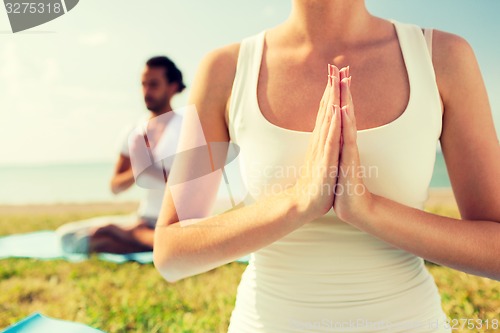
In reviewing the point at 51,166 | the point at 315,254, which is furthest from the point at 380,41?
the point at 51,166

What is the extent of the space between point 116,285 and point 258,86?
9.31 ft

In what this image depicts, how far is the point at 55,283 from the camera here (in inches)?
155

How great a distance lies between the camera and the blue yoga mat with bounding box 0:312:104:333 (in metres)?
1.77

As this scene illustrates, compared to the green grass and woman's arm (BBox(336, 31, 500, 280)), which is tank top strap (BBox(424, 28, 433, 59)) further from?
the green grass

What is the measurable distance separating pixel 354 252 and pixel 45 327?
121 cm

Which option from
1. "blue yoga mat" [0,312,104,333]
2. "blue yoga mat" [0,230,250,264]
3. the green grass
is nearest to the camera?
"blue yoga mat" [0,312,104,333]

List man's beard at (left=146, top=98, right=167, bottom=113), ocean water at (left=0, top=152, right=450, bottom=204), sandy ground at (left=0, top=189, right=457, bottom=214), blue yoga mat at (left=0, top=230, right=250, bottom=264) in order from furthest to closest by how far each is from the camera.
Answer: ocean water at (left=0, top=152, right=450, bottom=204)
sandy ground at (left=0, top=189, right=457, bottom=214)
man's beard at (left=146, top=98, right=167, bottom=113)
blue yoga mat at (left=0, top=230, right=250, bottom=264)

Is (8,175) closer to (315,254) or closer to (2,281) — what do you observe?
(2,281)

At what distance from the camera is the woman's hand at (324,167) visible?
1.09m

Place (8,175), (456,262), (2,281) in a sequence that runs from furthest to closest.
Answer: (8,175) < (2,281) < (456,262)

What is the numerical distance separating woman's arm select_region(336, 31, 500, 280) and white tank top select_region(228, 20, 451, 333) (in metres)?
0.04

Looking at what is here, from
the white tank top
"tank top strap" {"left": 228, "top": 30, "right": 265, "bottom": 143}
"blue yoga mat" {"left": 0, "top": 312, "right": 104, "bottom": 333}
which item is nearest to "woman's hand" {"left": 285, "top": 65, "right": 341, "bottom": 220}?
the white tank top

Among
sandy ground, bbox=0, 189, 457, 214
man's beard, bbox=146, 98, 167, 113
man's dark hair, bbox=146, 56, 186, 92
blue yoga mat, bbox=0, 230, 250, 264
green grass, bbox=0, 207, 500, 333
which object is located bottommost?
sandy ground, bbox=0, 189, 457, 214

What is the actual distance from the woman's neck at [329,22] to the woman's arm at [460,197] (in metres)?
0.20
